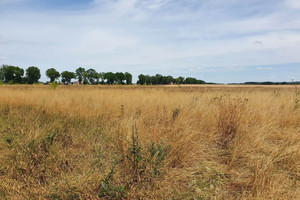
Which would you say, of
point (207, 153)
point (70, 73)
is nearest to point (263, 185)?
point (207, 153)

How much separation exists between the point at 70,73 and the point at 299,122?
364 ft

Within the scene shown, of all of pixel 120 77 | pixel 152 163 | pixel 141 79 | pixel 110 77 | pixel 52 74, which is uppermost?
pixel 120 77

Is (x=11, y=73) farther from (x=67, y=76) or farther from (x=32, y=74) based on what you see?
(x=67, y=76)

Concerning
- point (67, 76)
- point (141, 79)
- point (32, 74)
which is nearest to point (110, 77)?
point (141, 79)

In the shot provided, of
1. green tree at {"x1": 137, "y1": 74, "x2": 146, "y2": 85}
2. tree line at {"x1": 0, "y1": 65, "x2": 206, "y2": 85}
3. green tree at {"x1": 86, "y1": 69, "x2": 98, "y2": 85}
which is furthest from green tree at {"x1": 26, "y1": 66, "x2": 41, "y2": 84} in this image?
green tree at {"x1": 137, "y1": 74, "x2": 146, "y2": 85}

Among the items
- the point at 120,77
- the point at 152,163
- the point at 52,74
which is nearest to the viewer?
the point at 152,163

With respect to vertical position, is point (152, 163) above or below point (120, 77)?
below

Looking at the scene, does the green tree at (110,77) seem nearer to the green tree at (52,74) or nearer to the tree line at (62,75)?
the tree line at (62,75)

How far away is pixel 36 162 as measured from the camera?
8.90ft

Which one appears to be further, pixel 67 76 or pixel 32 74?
pixel 67 76

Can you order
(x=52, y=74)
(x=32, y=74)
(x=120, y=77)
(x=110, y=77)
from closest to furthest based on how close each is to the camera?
(x=32, y=74)
(x=52, y=74)
(x=110, y=77)
(x=120, y=77)

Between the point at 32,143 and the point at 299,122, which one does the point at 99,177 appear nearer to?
the point at 32,143

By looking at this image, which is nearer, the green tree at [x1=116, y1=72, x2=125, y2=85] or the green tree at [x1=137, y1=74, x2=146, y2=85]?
the green tree at [x1=137, y1=74, x2=146, y2=85]

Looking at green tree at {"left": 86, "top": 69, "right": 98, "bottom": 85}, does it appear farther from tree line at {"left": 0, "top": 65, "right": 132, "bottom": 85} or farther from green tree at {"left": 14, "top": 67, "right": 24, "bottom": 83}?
green tree at {"left": 14, "top": 67, "right": 24, "bottom": 83}
